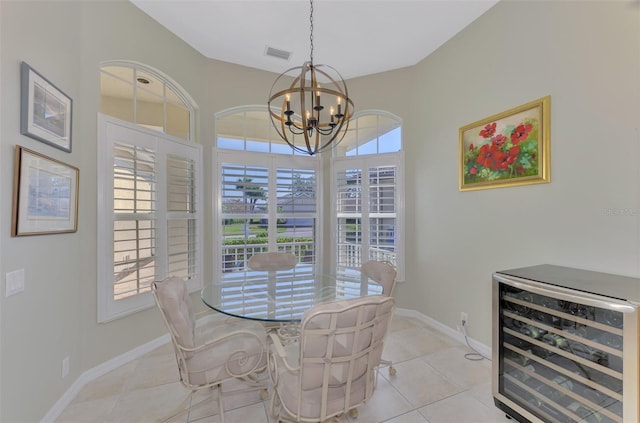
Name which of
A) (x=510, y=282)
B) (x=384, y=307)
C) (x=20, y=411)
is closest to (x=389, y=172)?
(x=510, y=282)

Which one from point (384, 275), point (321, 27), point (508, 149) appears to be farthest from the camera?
point (321, 27)

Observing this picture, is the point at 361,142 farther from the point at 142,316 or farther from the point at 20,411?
the point at 20,411

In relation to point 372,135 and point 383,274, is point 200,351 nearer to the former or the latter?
point 383,274

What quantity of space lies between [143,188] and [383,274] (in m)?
2.46

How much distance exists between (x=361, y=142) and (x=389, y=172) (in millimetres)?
629

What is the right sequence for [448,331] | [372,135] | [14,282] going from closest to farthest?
[14,282]
[448,331]
[372,135]

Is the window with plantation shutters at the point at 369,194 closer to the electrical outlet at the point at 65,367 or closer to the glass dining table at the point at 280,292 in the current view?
the glass dining table at the point at 280,292

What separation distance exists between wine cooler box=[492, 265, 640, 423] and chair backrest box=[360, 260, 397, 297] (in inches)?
28.5

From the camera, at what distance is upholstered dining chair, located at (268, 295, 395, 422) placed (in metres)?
1.25

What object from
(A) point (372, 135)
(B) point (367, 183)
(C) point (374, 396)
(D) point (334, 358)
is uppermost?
(A) point (372, 135)

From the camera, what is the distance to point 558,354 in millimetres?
1586

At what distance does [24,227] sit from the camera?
1517mm

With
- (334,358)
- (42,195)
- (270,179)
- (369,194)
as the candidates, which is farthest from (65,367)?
(369,194)

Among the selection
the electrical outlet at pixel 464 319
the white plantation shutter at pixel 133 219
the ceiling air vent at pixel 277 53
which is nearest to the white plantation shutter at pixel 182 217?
the white plantation shutter at pixel 133 219
